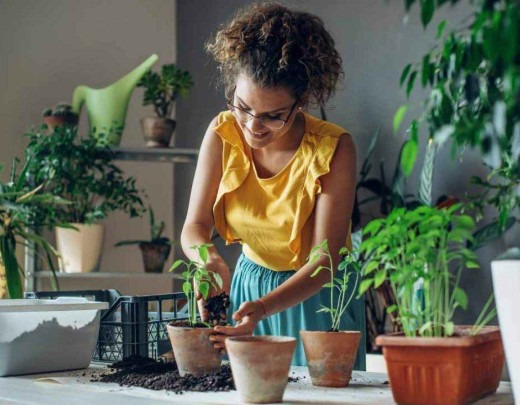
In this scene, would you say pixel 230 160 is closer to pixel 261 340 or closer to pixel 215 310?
pixel 215 310

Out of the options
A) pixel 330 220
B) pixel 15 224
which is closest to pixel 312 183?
pixel 330 220

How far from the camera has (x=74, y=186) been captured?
12.8ft

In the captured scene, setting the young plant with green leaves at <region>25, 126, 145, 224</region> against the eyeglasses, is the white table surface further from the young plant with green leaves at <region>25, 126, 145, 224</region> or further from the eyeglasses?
the young plant with green leaves at <region>25, 126, 145, 224</region>

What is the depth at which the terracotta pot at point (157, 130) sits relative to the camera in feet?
13.6

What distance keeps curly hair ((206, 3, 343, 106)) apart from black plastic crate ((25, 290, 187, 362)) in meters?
0.56

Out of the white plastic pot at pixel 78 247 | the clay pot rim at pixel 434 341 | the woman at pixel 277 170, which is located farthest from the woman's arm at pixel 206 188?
the white plastic pot at pixel 78 247

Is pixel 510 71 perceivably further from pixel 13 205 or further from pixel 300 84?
pixel 13 205

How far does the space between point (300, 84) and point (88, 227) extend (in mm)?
2281

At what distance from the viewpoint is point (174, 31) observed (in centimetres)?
476

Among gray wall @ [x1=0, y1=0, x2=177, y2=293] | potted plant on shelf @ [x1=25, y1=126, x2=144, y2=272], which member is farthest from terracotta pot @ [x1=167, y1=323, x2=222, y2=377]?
gray wall @ [x1=0, y1=0, x2=177, y2=293]

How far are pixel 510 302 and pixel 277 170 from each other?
1.10 m

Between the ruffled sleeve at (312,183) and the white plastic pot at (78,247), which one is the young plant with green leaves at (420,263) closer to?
the ruffled sleeve at (312,183)

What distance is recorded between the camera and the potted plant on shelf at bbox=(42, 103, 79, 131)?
4.03 m

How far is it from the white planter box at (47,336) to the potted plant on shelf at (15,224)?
175 centimetres
